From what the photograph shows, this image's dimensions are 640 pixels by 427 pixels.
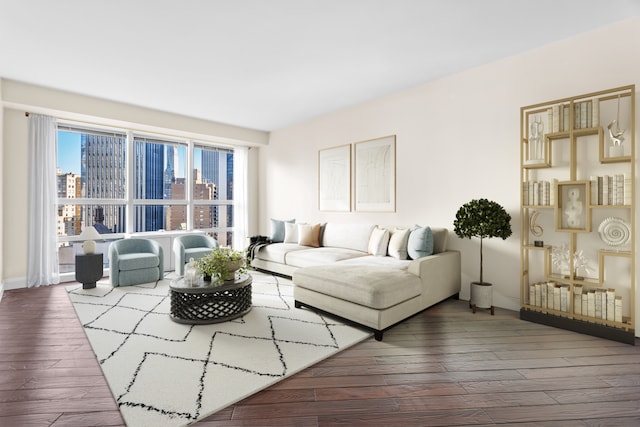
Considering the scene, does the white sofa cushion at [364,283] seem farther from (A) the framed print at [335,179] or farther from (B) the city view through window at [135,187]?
(B) the city view through window at [135,187]

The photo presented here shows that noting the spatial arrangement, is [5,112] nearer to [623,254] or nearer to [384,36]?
[384,36]

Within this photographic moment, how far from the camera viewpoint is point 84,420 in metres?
1.72

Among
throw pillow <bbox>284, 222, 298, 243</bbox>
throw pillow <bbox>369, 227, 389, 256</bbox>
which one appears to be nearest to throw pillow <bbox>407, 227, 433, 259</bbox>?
throw pillow <bbox>369, 227, 389, 256</bbox>

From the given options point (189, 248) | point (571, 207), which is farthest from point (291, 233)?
point (571, 207)

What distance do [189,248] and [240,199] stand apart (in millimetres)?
1933

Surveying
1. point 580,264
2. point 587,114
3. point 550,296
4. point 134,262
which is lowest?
point 550,296

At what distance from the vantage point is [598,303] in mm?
2812

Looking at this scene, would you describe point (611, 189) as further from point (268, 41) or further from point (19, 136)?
point (19, 136)

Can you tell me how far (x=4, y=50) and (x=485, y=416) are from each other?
17.7 ft

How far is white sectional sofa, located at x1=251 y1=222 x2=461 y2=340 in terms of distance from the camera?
286cm

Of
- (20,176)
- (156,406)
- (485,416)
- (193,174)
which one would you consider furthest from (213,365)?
(193,174)

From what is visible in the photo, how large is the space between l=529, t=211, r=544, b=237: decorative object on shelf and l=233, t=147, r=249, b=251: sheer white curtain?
17.5 feet

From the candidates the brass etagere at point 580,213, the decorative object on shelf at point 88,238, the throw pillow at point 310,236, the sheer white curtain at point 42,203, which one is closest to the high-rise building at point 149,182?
the decorative object on shelf at point 88,238

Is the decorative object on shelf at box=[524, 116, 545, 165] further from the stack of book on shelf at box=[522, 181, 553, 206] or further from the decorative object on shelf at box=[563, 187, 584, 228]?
the decorative object on shelf at box=[563, 187, 584, 228]
